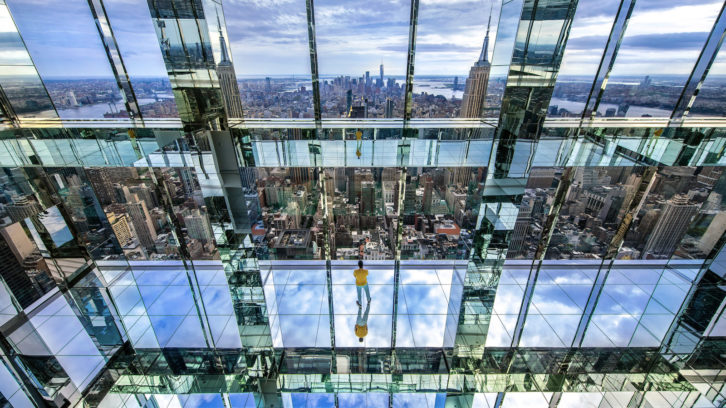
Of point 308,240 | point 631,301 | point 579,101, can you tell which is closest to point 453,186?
point 579,101

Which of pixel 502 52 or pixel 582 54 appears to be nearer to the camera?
pixel 502 52

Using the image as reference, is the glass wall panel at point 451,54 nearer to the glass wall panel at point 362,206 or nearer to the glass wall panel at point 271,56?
the glass wall panel at point 362,206

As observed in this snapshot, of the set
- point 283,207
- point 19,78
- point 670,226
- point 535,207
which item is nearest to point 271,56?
point 283,207

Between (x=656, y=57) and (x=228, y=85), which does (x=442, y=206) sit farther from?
(x=228, y=85)

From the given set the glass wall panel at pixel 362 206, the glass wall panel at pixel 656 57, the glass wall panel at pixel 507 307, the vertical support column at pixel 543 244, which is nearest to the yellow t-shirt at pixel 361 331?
the glass wall panel at pixel 362 206

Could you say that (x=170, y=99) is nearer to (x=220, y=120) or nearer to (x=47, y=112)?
(x=220, y=120)

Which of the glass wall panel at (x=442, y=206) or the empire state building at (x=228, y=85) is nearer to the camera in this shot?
the empire state building at (x=228, y=85)
